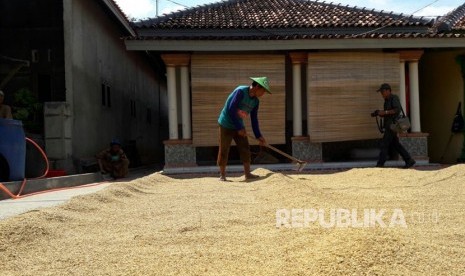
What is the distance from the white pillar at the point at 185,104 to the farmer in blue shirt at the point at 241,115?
7.77ft

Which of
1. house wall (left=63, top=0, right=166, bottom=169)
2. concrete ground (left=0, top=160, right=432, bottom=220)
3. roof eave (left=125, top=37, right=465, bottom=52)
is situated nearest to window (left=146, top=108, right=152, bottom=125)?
house wall (left=63, top=0, right=166, bottom=169)

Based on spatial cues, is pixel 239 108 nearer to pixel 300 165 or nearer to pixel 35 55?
pixel 300 165

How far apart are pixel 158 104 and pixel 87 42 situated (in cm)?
906

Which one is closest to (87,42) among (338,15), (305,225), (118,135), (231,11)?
(118,135)

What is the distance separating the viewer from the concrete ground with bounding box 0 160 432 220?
452 centimetres

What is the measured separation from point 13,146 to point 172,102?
377 centimetres

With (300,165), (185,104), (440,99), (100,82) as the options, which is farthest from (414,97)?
(100,82)

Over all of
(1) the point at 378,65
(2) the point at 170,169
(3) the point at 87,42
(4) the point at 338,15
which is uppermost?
(4) the point at 338,15

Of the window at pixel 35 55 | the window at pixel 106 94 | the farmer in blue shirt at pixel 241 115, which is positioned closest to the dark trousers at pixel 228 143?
the farmer in blue shirt at pixel 241 115

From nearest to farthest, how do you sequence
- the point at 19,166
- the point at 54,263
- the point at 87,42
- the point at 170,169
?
the point at 54,263 < the point at 19,166 < the point at 170,169 < the point at 87,42

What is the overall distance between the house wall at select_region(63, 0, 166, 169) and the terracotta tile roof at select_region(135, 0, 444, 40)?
126 cm

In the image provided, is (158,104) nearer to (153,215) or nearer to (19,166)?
(19,166)

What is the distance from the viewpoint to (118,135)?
39.6ft

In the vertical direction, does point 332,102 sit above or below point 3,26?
below
